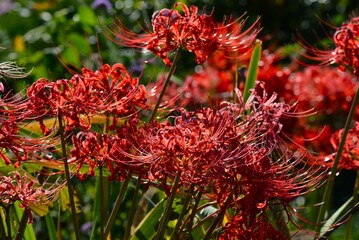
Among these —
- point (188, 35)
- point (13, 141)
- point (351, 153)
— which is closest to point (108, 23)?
point (351, 153)

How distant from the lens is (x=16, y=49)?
5426 millimetres

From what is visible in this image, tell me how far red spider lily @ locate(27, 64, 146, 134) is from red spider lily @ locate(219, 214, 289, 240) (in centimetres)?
32

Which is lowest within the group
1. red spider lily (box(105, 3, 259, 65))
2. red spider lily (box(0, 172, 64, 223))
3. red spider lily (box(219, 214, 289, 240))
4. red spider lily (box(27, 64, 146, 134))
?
red spider lily (box(219, 214, 289, 240))

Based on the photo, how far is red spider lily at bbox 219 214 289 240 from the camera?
1.73 meters

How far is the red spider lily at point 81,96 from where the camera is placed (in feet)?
5.38

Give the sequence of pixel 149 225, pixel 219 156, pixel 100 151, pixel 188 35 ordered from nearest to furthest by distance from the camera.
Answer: pixel 219 156 → pixel 100 151 → pixel 188 35 → pixel 149 225

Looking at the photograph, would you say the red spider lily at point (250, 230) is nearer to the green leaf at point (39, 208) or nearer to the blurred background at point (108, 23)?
the green leaf at point (39, 208)

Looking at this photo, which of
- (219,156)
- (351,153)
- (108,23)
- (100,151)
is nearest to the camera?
(219,156)

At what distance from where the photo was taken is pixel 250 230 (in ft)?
5.66

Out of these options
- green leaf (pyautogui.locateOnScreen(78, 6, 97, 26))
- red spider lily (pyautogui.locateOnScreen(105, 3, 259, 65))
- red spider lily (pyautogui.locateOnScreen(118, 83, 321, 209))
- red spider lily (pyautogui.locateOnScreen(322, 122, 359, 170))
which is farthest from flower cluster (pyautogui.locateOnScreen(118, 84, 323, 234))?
green leaf (pyautogui.locateOnScreen(78, 6, 97, 26))

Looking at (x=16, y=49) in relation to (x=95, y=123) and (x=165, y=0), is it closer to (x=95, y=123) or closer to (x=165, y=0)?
(x=165, y=0)

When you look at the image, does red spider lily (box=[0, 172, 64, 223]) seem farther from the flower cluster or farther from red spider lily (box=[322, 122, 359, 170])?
red spider lily (box=[322, 122, 359, 170])

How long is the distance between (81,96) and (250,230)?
0.42 meters

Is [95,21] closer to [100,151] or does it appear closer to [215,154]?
[100,151]
